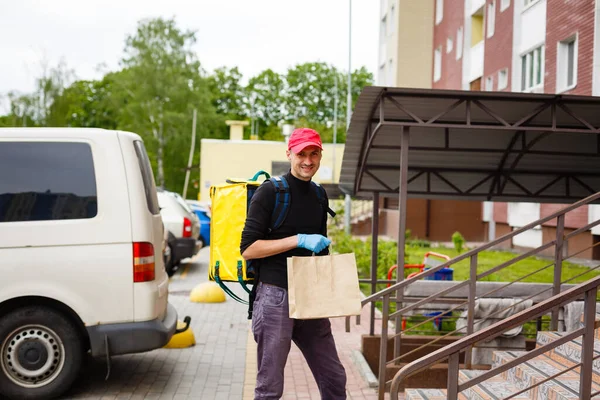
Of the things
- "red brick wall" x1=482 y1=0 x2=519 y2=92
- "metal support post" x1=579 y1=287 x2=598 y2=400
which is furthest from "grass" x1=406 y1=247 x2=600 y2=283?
"metal support post" x1=579 y1=287 x2=598 y2=400

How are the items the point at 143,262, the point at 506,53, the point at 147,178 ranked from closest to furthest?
1. the point at 143,262
2. the point at 147,178
3. the point at 506,53

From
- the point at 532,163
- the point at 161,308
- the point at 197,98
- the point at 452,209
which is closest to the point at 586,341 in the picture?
the point at 161,308

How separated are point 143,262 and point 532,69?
60.1ft

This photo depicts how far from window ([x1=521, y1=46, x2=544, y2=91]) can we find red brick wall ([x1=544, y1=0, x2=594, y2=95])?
3.90ft

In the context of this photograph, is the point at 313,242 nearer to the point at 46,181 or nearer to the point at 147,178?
the point at 147,178

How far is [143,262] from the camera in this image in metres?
6.82

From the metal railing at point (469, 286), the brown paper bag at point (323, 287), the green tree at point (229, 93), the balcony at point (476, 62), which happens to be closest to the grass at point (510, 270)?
the metal railing at point (469, 286)

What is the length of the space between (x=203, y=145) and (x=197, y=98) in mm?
11936

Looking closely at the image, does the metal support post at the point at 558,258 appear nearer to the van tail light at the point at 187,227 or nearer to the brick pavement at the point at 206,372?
the brick pavement at the point at 206,372

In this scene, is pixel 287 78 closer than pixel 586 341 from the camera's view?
No

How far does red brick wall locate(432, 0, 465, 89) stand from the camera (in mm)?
31484

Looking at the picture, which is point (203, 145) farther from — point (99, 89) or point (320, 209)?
point (320, 209)

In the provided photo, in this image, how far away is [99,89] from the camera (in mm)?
77562

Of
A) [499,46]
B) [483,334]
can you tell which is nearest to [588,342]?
[483,334]
